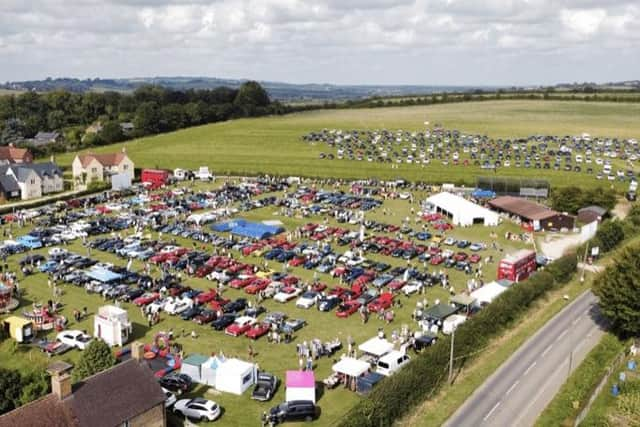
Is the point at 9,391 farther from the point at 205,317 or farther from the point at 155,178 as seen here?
the point at 155,178

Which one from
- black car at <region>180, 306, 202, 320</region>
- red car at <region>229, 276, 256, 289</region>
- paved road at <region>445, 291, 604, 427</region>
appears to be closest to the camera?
paved road at <region>445, 291, 604, 427</region>

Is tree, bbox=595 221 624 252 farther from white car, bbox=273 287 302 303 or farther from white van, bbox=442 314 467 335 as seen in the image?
white car, bbox=273 287 302 303

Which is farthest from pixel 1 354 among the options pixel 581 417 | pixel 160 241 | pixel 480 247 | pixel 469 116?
pixel 469 116

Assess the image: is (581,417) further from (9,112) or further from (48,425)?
(9,112)

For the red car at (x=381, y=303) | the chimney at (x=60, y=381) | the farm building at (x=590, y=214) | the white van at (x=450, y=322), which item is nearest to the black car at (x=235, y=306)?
the red car at (x=381, y=303)

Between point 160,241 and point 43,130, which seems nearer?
point 160,241

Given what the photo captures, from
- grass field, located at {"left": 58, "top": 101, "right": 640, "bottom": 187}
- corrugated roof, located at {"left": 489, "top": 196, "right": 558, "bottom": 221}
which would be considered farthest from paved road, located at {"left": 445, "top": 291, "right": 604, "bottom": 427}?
grass field, located at {"left": 58, "top": 101, "right": 640, "bottom": 187}
